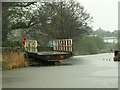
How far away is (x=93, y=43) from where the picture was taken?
77.9 m

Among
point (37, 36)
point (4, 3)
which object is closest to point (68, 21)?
point (37, 36)

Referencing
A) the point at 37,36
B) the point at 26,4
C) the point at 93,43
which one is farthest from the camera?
the point at 93,43

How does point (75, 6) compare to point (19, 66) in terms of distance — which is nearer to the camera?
point (19, 66)

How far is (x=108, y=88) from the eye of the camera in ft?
40.7

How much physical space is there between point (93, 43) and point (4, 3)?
50.9 m

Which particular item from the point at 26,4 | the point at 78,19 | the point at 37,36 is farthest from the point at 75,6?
the point at 26,4

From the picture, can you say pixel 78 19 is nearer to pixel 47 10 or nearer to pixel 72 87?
pixel 47 10

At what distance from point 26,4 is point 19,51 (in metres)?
8.15

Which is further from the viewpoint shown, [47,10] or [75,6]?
[75,6]

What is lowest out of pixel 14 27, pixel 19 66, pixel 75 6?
pixel 19 66

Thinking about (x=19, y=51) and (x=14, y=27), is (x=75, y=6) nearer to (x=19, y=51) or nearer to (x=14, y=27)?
(x=14, y=27)

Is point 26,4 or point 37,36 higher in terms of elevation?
point 26,4

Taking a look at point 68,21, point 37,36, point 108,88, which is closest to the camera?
point 108,88

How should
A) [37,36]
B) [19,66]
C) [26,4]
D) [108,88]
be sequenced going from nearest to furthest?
1. [108,88]
2. [19,66]
3. [26,4]
4. [37,36]
